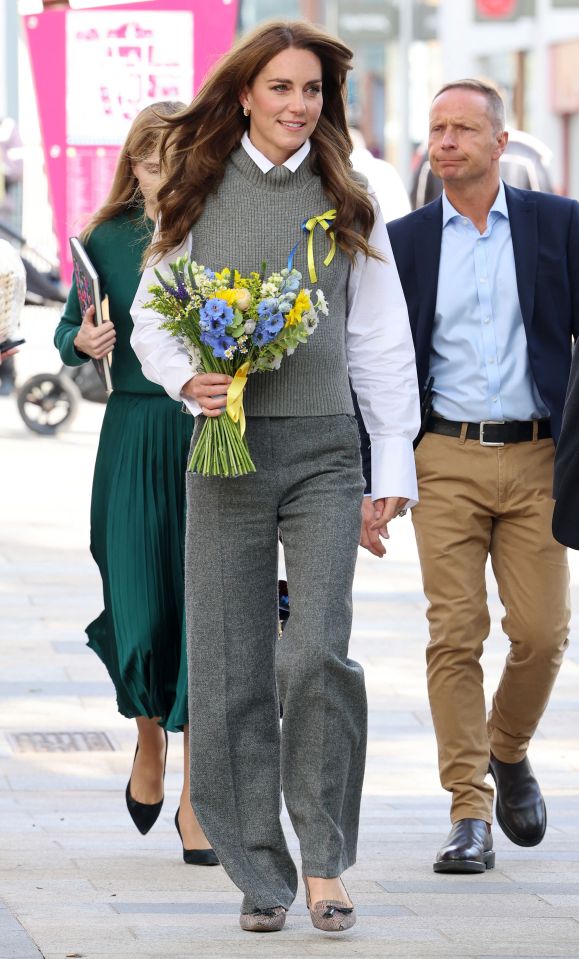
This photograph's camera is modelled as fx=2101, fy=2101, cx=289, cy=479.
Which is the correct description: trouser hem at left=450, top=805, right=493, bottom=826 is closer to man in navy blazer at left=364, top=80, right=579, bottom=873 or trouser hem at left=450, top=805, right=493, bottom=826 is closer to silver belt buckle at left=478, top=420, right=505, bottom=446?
man in navy blazer at left=364, top=80, right=579, bottom=873

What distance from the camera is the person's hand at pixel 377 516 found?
15.1ft

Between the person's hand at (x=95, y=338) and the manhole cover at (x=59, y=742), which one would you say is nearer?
the person's hand at (x=95, y=338)

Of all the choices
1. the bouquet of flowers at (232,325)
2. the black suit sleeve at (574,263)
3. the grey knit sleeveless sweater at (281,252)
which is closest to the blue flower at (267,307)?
the bouquet of flowers at (232,325)

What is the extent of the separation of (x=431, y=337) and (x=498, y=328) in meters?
0.18

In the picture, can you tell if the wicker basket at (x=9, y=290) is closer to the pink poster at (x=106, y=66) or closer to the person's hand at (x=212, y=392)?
the person's hand at (x=212, y=392)

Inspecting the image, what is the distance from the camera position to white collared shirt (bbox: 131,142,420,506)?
4578 mm

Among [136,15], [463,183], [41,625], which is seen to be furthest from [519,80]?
[463,183]

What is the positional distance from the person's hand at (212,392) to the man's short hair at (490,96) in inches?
61.6

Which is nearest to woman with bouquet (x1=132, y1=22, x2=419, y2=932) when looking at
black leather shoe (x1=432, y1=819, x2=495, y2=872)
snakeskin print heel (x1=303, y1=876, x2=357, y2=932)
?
snakeskin print heel (x1=303, y1=876, x2=357, y2=932)

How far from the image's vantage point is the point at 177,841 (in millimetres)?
5660

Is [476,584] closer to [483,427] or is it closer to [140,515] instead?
[483,427]

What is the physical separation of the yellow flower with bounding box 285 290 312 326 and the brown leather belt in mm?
A: 1286

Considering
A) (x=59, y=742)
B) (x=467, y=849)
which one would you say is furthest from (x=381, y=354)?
(x=59, y=742)

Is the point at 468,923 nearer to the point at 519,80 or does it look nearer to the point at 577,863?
the point at 577,863
